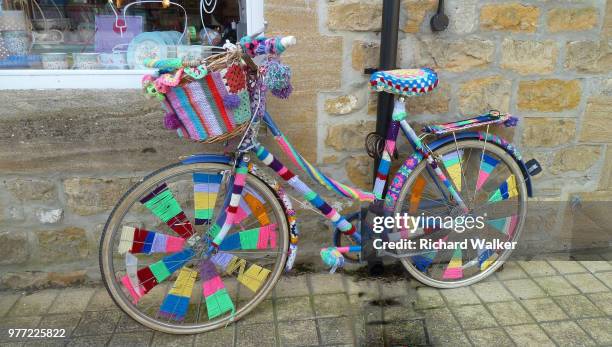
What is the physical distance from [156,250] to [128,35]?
4.20 ft

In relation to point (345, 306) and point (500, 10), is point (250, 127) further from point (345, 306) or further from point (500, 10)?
point (500, 10)

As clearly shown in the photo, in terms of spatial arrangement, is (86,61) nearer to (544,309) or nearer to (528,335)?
(528,335)

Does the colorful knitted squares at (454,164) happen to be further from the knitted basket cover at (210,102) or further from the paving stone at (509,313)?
the knitted basket cover at (210,102)

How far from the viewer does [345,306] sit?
272cm

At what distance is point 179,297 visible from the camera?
2.50 metres

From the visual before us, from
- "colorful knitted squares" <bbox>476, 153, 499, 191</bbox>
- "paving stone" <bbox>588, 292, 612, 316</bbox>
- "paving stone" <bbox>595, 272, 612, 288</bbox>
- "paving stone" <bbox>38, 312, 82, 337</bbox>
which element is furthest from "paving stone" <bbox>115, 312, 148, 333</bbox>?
"paving stone" <bbox>595, 272, 612, 288</bbox>

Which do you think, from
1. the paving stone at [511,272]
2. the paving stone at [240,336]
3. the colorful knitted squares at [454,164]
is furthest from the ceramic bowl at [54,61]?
the paving stone at [511,272]

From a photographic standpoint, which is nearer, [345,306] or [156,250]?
[156,250]

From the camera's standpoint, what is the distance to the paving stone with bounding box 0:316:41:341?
2529mm

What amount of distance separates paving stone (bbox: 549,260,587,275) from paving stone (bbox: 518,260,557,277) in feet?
0.15

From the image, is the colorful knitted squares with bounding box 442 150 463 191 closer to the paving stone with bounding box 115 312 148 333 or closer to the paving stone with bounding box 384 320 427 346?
the paving stone with bounding box 384 320 427 346

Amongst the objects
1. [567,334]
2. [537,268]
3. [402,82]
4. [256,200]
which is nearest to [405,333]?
[567,334]

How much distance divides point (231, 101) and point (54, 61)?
4.45ft

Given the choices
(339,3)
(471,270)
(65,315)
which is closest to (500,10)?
(339,3)
